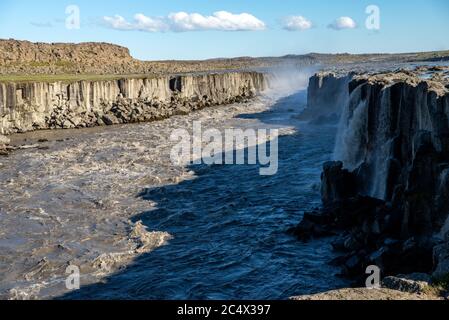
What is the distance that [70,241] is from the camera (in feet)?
73.6

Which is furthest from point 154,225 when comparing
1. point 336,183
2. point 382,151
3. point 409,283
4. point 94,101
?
point 94,101

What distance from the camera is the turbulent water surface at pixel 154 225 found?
18172 mm

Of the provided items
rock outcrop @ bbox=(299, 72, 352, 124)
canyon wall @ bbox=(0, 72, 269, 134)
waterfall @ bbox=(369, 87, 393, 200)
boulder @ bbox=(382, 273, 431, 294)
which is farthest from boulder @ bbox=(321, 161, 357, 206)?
canyon wall @ bbox=(0, 72, 269, 134)

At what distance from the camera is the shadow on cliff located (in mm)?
17656

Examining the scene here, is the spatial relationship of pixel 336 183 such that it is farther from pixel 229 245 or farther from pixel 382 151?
pixel 229 245

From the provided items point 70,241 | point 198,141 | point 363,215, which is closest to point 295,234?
point 363,215

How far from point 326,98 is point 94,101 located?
26.6 m

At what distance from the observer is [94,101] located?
61.2 m

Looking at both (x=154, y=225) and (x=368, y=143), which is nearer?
(x=154, y=225)
